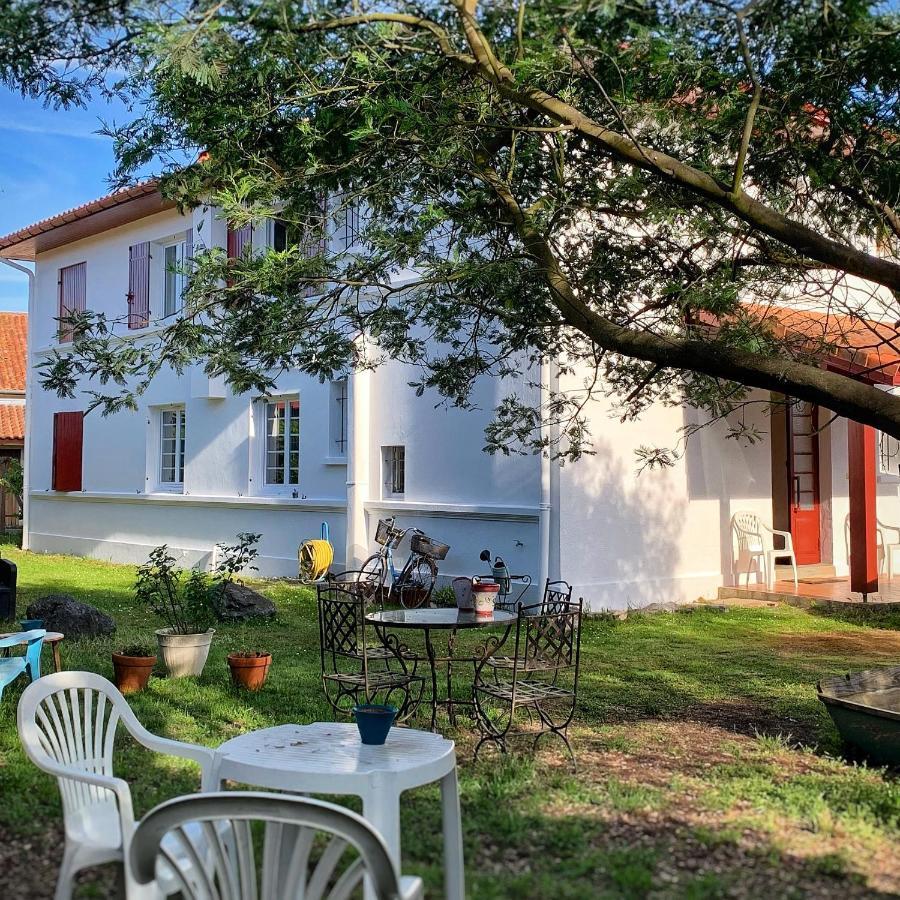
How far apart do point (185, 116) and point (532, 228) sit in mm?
2263

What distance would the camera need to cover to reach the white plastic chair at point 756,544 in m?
12.9

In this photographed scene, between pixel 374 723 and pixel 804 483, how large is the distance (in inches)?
453

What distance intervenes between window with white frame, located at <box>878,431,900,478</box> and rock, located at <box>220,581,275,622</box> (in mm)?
8961

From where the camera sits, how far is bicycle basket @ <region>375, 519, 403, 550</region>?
13203mm

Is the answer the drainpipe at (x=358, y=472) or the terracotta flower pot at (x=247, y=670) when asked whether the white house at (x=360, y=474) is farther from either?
the terracotta flower pot at (x=247, y=670)

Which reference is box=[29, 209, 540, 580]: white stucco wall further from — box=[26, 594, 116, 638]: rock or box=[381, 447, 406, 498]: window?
box=[26, 594, 116, 638]: rock

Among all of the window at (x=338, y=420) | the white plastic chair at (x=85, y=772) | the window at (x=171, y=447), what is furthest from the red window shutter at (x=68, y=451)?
the white plastic chair at (x=85, y=772)

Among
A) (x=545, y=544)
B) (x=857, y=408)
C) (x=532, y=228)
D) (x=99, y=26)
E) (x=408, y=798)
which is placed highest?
(x=99, y=26)

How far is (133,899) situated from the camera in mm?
3055

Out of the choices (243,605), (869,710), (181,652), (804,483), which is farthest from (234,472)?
(869,710)

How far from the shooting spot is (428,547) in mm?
12586

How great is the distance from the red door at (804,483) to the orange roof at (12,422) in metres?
18.6

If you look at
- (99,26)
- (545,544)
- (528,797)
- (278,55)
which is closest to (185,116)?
(278,55)

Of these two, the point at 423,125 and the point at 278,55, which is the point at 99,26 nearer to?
the point at 278,55
